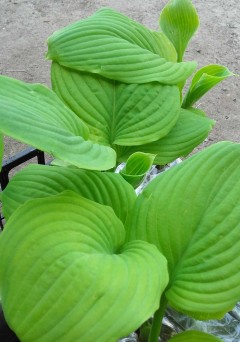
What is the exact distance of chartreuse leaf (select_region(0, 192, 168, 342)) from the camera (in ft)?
1.36

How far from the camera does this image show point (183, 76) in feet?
2.30

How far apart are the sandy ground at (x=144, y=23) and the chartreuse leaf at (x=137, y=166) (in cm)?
79

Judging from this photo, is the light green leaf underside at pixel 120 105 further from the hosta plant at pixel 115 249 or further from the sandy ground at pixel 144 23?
the sandy ground at pixel 144 23

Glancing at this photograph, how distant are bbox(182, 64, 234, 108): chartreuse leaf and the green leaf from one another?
0.05 m

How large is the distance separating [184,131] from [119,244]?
24 centimetres

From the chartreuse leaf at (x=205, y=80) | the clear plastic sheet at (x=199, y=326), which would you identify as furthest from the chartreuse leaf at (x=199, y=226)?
the chartreuse leaf at (x=205, y=80)

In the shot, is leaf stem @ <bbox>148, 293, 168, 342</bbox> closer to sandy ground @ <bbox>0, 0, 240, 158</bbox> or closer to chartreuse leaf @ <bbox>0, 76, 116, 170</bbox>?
chartreuse leaf @ <bbox>0, 76, 116, 170</bbox>

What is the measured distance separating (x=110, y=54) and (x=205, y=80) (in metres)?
0.18

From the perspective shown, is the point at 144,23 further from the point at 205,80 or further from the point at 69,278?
the point at 69,278

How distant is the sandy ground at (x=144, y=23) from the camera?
153 centimetres

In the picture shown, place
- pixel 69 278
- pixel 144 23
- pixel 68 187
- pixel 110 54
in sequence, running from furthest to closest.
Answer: pixel 144 23, pixel 110 54, pixel 68 187, pixel 69 278

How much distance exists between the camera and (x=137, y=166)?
0.66m

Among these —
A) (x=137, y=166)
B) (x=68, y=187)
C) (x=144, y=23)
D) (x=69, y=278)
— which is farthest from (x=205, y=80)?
(x=144, y=23)

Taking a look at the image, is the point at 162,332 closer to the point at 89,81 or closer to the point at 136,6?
the point at 89,81
